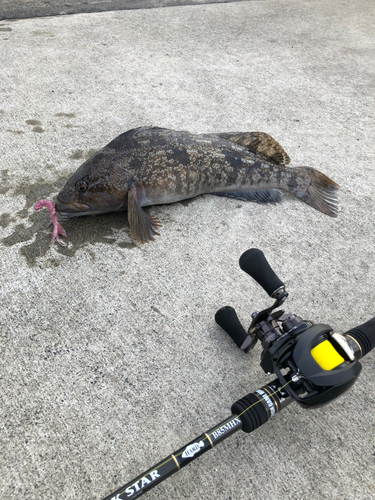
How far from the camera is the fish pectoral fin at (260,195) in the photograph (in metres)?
3.21

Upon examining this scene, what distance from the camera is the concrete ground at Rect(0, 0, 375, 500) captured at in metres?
1.82

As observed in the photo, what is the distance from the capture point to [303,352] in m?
1.60

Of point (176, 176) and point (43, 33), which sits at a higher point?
point (43, 33)

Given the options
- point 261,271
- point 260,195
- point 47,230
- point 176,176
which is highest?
point 261,271

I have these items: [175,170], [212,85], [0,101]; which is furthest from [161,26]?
[175,170]

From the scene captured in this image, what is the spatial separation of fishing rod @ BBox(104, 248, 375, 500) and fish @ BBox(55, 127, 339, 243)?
1.24m

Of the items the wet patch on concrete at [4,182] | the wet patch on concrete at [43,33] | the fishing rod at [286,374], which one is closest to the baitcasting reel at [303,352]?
the fishing rod at [286,374]

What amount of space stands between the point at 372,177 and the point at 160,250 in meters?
2.01

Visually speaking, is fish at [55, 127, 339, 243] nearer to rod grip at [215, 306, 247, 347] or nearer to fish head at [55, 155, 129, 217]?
fish head at [55, 155, 129, 217]

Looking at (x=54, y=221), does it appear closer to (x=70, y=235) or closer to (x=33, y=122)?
(x=70, y=235)

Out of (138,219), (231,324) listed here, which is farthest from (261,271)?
(138,219)

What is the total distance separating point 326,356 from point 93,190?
184 cm

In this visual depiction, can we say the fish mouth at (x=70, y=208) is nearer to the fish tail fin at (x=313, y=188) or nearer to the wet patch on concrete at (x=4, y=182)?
the wet patch on concrete at (x=4, y=182)

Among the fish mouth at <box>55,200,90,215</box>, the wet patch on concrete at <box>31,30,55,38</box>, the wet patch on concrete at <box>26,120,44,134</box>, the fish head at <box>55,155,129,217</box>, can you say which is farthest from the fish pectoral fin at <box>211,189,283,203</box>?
the wet patch on concrete at <box>31,30,55,38</box>
